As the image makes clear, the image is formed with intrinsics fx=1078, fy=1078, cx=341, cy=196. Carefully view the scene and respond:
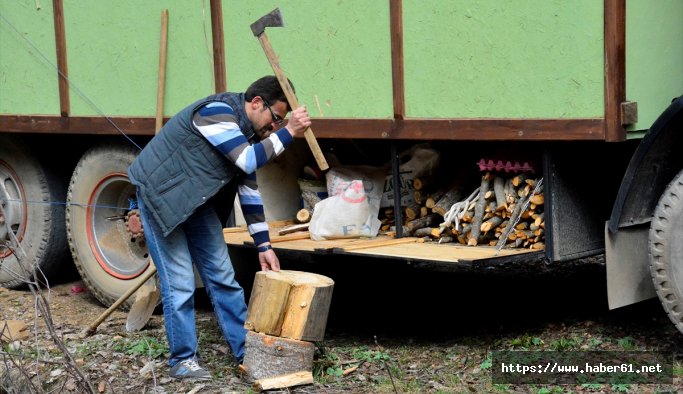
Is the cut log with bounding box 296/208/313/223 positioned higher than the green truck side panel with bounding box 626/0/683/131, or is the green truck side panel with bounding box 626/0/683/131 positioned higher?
the green truck side panel with bounding box 626/0/683/131

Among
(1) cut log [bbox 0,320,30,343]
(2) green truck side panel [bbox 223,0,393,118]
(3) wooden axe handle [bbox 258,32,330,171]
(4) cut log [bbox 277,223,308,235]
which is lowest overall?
(1) cut log [bbox 0,320,30,343]

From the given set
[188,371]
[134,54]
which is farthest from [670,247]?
[134,54]

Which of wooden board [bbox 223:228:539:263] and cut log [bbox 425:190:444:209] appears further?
cut log [bbox 425:190:444:209]

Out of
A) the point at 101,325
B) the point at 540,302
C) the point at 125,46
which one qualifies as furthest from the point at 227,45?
the point at 540,302

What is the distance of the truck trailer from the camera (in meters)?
5.44

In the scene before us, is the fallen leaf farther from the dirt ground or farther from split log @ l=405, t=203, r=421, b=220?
split log @ l=405, t=203, r=421, b=220

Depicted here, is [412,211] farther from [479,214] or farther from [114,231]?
[114,231]

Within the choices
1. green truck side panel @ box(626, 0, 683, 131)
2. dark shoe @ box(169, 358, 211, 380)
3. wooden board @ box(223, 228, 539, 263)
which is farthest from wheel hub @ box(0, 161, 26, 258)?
green truck side panel @ box(626, 0, 683, 131)

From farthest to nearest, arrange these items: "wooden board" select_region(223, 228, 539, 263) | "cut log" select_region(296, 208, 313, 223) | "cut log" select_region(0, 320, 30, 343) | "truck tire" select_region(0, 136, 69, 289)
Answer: "truck tire" select_region(0, 136, 69, 289), "cut log" select_region(0, 320, 30, 343), "cut log" select_region(296, 208, 313, 223), "wooden board" select_region(223, 228, 539, 263)

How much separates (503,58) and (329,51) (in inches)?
48.4

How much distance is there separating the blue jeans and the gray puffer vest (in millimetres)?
192

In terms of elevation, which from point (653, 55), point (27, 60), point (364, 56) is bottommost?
point (653, 55)

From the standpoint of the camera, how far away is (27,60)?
811 centimetres

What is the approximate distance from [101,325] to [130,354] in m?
1.01
